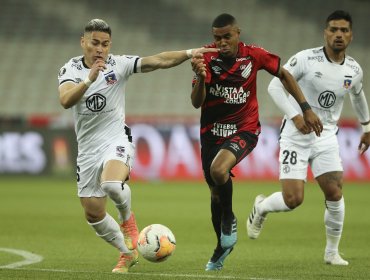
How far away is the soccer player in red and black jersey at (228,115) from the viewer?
788cm

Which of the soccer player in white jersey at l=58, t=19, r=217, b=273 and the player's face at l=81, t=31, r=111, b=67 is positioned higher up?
the player's face at l=81, t=31, r=111, b=67

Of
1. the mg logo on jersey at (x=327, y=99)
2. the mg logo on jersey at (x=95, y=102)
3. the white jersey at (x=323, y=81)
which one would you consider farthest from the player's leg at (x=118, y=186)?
the mg logo on jersey at (x=327, y=99)

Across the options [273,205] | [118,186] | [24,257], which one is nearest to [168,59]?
[118,186]

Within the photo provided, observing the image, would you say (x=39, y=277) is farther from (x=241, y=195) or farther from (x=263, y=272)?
(x=241, y=195)

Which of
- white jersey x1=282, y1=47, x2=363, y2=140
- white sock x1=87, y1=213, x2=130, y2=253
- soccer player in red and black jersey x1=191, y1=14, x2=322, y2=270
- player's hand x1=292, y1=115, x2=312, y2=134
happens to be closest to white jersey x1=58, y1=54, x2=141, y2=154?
white sock x1=87, y1=213, x2=130, y2=253

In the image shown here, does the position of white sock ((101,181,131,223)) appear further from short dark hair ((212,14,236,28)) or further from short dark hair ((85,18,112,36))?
short dark hair ((212,14,236,28))

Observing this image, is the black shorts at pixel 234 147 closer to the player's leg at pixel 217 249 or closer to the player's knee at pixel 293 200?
the player's leg at pixel 217 249

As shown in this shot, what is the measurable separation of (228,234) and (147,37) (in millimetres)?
19673

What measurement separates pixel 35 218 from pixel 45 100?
484 inches

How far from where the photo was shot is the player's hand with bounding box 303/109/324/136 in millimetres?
8086

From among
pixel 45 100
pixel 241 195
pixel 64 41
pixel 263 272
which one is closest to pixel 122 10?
pixel 64 41

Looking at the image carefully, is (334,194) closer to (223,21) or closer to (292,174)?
(292,174)

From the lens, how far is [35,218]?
45.5ft

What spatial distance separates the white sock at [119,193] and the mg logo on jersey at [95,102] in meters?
0.72
